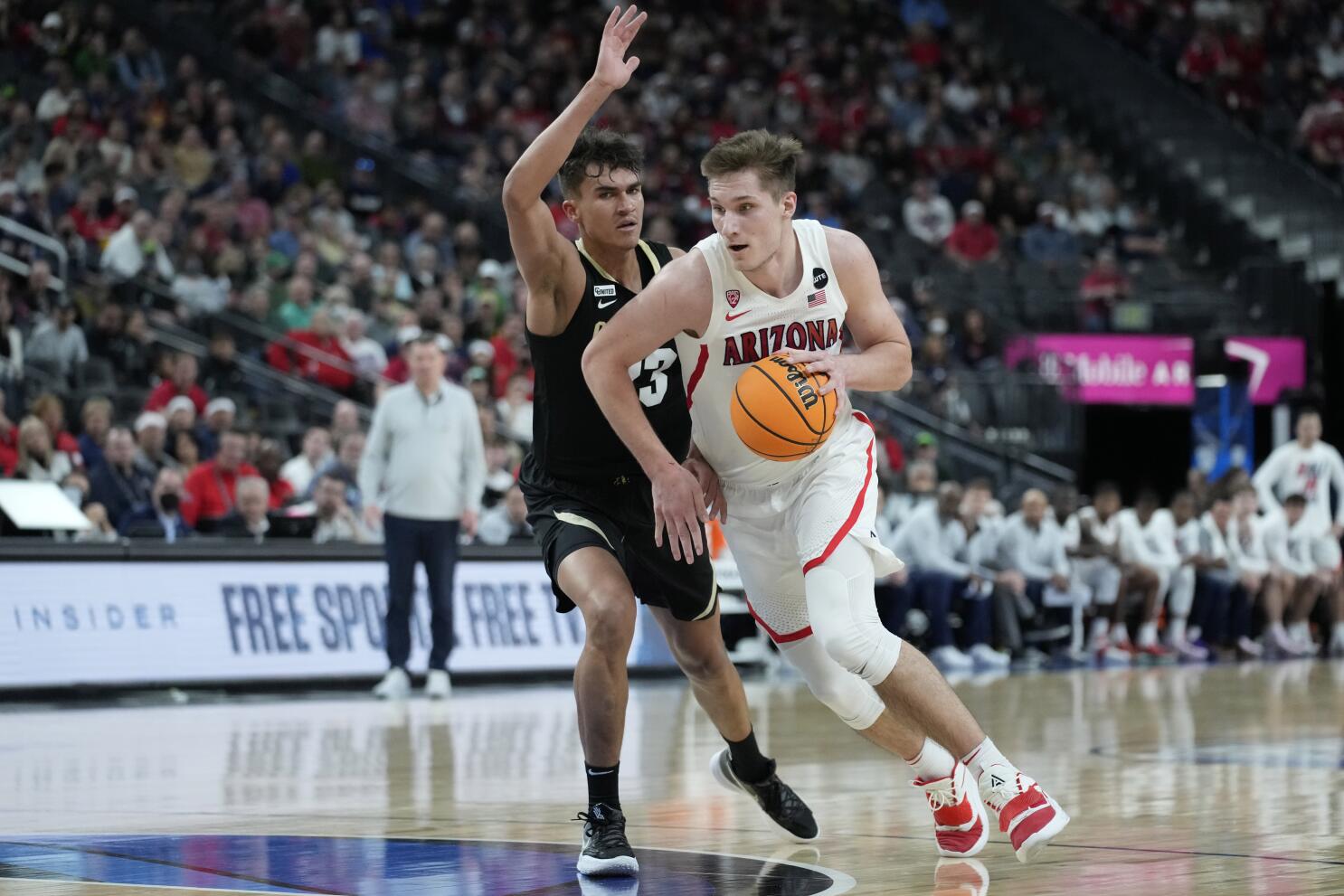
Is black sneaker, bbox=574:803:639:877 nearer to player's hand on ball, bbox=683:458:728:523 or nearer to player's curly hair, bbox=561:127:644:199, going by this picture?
player's hand on ball, bbox=683:458:728:523

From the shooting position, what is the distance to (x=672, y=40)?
25.7 metres

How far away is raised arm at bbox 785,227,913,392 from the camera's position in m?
Result: 5.60

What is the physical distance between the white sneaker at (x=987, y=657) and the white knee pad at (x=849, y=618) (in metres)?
11.2

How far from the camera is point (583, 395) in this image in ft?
19.2

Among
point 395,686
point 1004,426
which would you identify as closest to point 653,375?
point 395,686

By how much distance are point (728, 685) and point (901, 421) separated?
46.3 feet

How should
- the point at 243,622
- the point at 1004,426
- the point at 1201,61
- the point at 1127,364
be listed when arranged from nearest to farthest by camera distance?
1. the point at 243,622
2. the point at 1004,426
3. the point at 1127,364
4. the point at 1201,61

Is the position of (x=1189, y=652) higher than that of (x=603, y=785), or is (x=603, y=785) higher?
(x=603, y=785)

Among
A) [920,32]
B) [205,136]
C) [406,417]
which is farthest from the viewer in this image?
[920,32]

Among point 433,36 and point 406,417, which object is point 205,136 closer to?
point 433,36

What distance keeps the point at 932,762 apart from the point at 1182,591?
44.2 ft

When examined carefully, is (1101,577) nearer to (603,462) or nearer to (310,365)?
(310,365)

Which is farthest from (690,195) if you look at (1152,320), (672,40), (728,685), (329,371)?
(728,685)

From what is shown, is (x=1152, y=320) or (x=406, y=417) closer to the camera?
(x=406, y=417)
